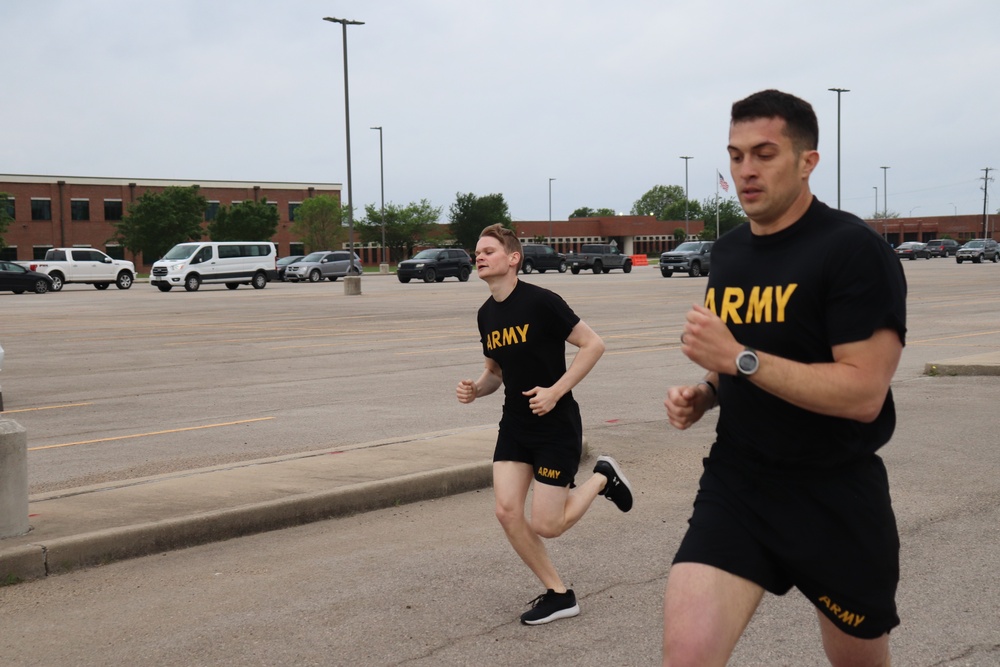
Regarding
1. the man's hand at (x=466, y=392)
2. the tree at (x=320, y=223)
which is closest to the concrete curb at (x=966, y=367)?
the man's hand at (x=466, y=392)

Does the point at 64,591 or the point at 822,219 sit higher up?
the point at 822,219

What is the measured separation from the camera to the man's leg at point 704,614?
9.38 feet

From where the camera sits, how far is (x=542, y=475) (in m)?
5.02

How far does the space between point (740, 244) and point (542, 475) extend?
2.10m

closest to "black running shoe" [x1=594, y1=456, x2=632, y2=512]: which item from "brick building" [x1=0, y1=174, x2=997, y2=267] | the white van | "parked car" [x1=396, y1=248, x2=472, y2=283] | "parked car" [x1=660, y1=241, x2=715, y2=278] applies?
the white van

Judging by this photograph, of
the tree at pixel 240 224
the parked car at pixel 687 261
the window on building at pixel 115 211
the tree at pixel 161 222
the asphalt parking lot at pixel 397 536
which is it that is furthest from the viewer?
the window on building at pixel 115 211

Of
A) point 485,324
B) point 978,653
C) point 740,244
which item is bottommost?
point 978,653

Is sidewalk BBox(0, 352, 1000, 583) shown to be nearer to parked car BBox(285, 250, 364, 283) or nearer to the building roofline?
parked car BBox(285, 250, 364, 283)

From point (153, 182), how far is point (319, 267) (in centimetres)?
4101

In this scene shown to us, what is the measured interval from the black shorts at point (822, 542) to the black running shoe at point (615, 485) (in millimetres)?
2277

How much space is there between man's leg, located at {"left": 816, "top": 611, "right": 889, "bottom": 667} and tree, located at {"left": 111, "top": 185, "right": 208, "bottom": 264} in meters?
79.0

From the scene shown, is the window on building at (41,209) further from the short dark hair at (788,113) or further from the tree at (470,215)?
the short dark hair at (788,113)

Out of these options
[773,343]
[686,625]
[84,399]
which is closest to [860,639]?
[686,625]

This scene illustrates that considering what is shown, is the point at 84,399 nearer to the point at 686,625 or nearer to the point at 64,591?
the point at 64,591
